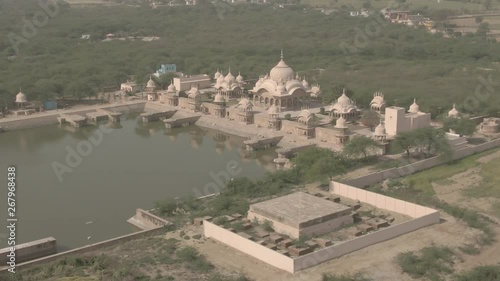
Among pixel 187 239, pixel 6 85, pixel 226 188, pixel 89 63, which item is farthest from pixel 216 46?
pixel 187 239

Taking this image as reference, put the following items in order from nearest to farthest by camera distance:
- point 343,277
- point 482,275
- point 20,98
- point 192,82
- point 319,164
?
point 482,275
point 343,277
point 319,164
point 20,98
point 192,82

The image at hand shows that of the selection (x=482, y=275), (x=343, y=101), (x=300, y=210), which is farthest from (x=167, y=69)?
(x=482, y=275)

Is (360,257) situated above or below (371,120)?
below

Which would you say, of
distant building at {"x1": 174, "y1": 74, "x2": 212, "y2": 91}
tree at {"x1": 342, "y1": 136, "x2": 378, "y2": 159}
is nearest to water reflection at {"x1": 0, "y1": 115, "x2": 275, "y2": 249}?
tree at {"x1": 342, "y1": 136, "x2": 378, "y2": 159}

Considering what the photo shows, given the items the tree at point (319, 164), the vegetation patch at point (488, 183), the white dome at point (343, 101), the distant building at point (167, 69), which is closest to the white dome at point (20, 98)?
the distant building at point (167, 69)

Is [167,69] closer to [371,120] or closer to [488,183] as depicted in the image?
[371,120]

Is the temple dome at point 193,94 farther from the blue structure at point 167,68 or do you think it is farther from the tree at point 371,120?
the tree at point 371,120

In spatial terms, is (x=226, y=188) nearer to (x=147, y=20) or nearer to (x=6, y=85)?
(x=6, y=85)

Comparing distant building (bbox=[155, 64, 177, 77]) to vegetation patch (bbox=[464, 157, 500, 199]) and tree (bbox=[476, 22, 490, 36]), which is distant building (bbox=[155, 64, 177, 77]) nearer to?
vegetation patch (bbox=[464, 157, 500, 199])
